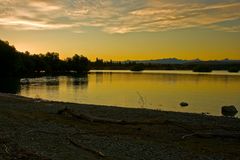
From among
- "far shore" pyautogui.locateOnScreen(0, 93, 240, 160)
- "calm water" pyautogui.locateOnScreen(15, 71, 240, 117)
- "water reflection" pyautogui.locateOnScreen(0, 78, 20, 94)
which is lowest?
"calm water" pyautogui.locateOnScreen(15, 71, 240, 117)

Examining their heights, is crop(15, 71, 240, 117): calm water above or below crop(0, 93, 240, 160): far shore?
below

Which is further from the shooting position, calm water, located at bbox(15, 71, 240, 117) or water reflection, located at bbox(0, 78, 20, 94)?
water reflection, located at bbox(0, 78, 20, 94)

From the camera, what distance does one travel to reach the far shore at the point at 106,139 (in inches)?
566

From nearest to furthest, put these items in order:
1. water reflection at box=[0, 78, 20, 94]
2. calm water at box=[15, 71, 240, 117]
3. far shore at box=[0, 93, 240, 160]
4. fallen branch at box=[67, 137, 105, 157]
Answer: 1. fallen branch at box=[67, 137, 105, 157]
2. far shore at box=[0, 93, 240, 160]
3. calm water at box=[15, 71, 240, 117]
4. water reflection at box=[0, 78, 20, 94]

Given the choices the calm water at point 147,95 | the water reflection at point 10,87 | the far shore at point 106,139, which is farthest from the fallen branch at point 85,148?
the water reflection at point 10,87

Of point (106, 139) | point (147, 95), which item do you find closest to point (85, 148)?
point (106, 139)

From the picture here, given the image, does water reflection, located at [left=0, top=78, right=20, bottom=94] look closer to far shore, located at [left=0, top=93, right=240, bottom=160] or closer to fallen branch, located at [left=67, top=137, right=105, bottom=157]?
far shore, located at [left=0, top=93, right=240, bottom=160]

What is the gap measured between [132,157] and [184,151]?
2501 mm

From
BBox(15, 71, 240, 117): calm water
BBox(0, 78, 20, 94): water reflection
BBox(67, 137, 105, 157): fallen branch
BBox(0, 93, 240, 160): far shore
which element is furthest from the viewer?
BBox(0, 78, 20, 94): water reflection

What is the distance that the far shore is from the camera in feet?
47.2

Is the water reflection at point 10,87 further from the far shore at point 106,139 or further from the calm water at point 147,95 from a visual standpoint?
the far shore at point 106,139

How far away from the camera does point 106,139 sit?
17.5 meters

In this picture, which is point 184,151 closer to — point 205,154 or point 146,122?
point 205,154

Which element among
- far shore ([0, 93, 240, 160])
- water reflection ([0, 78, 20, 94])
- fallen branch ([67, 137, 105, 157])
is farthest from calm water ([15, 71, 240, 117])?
fallen branch ([67, 137, 105, 157])
